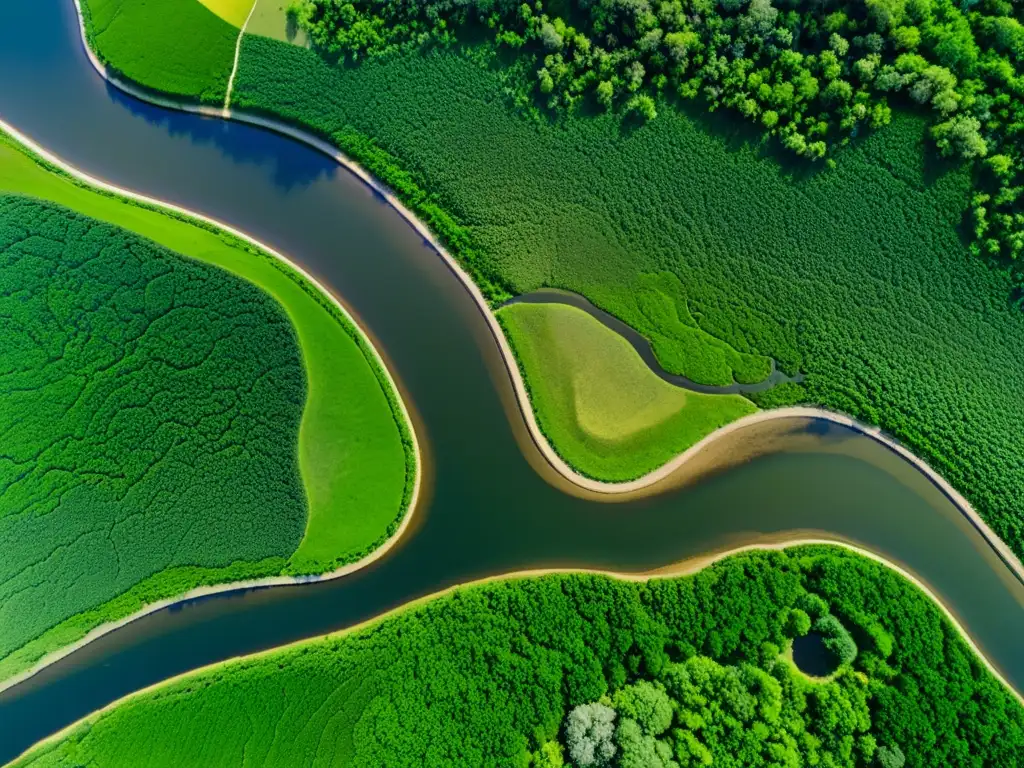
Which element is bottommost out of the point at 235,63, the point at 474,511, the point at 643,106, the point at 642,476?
the point at 642,476

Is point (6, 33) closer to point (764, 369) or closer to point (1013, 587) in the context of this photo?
point (764, 369)

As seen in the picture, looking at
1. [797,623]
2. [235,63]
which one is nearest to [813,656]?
[797,623]

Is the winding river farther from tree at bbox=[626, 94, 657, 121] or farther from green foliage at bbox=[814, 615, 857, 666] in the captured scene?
tree at bbox=[626, 94, 657, 121]

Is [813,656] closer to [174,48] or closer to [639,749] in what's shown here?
[639,749]

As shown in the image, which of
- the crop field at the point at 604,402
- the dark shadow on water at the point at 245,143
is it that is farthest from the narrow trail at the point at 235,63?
the crop field at the point at 604,402

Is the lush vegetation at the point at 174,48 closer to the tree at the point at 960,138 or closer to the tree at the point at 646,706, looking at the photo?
the tree at the point at 646,706

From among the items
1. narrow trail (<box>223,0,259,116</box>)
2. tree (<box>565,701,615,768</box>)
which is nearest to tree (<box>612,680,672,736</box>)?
tree (<box>565,701,615,768</box>)

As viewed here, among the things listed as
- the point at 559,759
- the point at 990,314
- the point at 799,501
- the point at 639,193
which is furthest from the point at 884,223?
the point at 559,759
